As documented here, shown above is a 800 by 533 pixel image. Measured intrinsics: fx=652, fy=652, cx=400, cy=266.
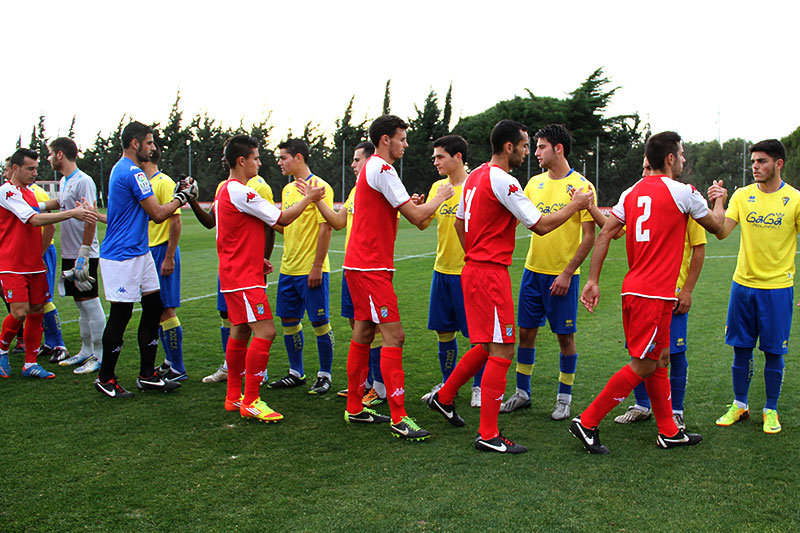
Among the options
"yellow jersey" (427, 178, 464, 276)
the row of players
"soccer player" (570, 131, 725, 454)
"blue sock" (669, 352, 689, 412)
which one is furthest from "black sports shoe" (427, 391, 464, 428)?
"blue sock" (669, 352, 689, 412)

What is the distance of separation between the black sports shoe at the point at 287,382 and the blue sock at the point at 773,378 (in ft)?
13.0

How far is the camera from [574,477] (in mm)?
3934

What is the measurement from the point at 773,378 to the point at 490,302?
2.39 metres

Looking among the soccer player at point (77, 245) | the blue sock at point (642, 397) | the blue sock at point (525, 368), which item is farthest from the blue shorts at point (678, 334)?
the soccer player at point (77, 245)

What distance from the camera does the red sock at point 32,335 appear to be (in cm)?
639

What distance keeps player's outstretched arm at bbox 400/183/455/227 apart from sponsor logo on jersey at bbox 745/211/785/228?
2.40 meters

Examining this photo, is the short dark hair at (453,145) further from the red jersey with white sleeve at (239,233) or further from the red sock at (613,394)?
the red sock at (613,394)

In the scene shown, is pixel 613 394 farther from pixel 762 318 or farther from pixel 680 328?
pixel 762 318

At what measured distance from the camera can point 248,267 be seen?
518cm

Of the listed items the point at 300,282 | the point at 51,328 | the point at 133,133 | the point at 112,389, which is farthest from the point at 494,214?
the point at 51,328

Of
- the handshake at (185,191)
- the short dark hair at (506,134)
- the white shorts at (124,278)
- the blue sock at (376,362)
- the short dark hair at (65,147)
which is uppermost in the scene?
the short dark hair at (65,147)

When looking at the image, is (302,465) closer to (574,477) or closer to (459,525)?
(459,525)

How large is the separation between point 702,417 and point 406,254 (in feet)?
46.3

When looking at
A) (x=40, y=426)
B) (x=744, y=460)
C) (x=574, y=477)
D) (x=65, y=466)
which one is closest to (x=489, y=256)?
(x=574, y=477)
